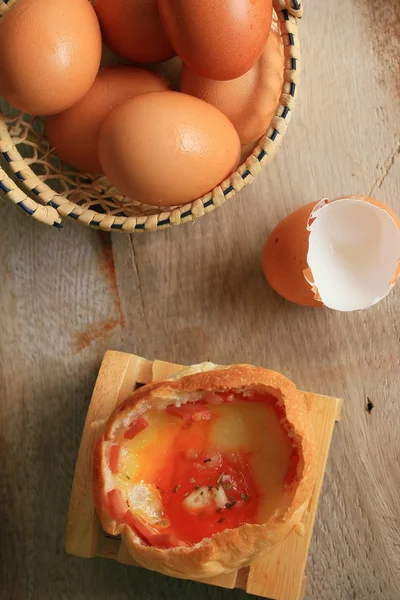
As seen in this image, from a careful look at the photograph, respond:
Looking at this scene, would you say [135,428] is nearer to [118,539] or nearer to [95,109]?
[118,539]

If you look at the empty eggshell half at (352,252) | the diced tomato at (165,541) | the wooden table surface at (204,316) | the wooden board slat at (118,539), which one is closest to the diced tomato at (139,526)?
the diced tomato at (165,541)

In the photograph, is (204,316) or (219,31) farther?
(204,316)

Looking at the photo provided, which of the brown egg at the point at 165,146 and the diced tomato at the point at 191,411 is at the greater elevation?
the brown egg at the point at 165,146

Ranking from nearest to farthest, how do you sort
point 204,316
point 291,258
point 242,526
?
point 242,526, point 291,258, point 204,316

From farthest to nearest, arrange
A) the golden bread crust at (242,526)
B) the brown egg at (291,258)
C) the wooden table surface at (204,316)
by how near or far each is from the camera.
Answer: the wooden table surface at (204,316), the brown egg at (291,258), the golden bread crust at (242,526)

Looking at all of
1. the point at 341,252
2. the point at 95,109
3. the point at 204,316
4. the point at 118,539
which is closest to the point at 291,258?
the point at 341,252

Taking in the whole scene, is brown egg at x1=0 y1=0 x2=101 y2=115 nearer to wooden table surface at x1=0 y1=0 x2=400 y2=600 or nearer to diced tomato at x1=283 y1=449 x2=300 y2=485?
wooden table surface at x1=0 y1=0 x2=400 y2=600

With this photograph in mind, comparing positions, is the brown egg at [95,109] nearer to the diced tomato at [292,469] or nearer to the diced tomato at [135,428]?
the diced tomato at [135,428]
